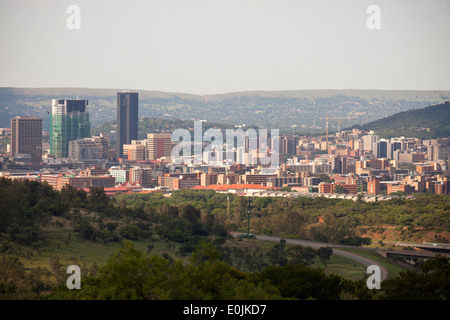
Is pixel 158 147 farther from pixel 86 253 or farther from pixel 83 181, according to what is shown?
pixel 86 253

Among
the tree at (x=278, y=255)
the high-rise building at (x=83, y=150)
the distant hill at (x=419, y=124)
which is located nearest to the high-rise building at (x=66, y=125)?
the high-rise building at (x=83, y=150)

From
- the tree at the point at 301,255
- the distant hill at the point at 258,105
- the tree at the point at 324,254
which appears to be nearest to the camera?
the tree at the point at 301,255

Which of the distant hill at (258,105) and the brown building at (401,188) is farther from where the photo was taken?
the distant hill at (258,105)

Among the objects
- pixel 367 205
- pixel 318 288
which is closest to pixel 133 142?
pixel 367 205

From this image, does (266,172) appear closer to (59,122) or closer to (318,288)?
(59,122)

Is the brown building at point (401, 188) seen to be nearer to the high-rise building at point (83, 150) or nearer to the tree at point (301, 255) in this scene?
the high-rise building at point (83, 150)

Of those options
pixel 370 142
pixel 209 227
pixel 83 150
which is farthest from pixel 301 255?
pixel 370 142

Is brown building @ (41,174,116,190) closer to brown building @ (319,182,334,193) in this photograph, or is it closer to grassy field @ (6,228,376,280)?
brown building @ (319,182,334,193)
